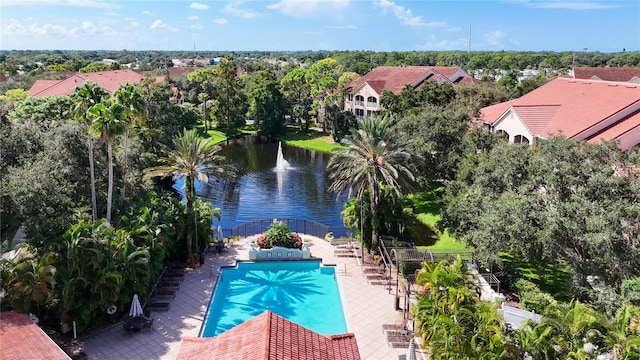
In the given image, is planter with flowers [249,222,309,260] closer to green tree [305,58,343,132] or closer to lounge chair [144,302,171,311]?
lounge chair [144,302,171,311]

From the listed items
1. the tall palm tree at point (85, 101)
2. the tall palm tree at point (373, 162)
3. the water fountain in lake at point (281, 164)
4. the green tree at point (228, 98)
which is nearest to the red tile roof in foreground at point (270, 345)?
the tall palm tree at point (373, 162)

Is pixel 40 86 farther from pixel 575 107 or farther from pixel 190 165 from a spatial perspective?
pixel 575 107

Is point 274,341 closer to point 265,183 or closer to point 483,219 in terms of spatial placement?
point 483,219

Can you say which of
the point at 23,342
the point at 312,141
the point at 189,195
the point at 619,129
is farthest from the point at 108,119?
the point at 312,141

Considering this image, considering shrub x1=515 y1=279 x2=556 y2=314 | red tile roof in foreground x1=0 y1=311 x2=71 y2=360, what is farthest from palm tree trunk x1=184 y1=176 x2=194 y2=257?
shrub x1=515 y1=279 x2=556 y2=314

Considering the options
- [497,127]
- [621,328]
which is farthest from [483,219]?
[497,127]
